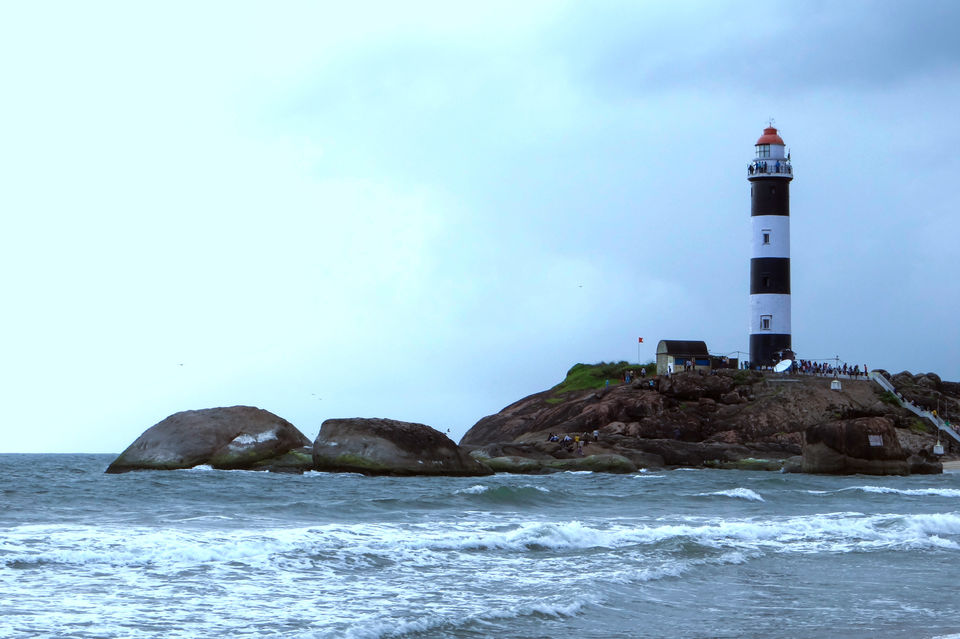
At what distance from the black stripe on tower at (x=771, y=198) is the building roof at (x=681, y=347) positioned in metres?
8.53

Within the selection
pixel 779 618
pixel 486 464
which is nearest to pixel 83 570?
pixel 779 618

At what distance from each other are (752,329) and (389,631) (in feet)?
180

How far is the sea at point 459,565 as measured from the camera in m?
12.8

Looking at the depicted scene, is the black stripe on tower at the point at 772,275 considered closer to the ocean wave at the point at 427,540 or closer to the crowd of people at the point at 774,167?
the crowd of people at the point at 774,167

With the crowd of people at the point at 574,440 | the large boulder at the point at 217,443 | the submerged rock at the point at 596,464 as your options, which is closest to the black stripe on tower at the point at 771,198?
the crowd of people at the point at 574,440

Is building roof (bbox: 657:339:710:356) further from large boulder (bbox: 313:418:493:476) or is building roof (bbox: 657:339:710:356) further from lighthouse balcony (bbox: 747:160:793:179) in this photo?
large boulder (bbox: 313:418:493:476)

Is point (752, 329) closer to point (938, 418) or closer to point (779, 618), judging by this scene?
point (938, 418)

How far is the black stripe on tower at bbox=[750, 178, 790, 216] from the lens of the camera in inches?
2474

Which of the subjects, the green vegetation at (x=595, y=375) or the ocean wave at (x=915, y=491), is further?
the green vegetation at (x=595, y=375)

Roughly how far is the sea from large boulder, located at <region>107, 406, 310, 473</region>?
8.62 m

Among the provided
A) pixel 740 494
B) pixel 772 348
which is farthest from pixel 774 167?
pixel 740 494

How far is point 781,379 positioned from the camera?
198 ft

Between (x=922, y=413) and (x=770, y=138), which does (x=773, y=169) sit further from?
(x=922, y=413)

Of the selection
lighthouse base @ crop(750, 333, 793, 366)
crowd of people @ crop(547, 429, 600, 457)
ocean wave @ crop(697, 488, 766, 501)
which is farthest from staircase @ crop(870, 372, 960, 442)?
ocean wave @ crop(697, 488, 766, 501)
